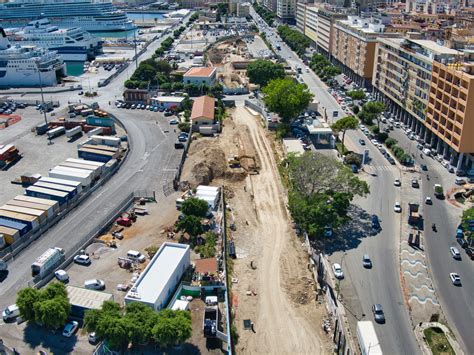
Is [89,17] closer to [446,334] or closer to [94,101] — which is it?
[94,101]

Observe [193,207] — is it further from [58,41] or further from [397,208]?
[58,41]

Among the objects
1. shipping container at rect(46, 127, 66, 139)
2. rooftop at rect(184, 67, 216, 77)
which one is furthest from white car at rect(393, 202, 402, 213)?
rooftop at rect(184, 67, 216, 77)

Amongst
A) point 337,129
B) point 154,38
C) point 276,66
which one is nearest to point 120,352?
point 337,129

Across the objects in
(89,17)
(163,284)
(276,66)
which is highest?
(89,17)

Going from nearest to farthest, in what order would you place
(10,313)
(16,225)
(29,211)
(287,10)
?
(10,313) → (16,225) → (29,211) → (287,10)

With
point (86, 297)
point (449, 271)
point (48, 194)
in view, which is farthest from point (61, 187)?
point (449, 271)

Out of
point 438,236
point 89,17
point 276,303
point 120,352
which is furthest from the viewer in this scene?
point 89,17
